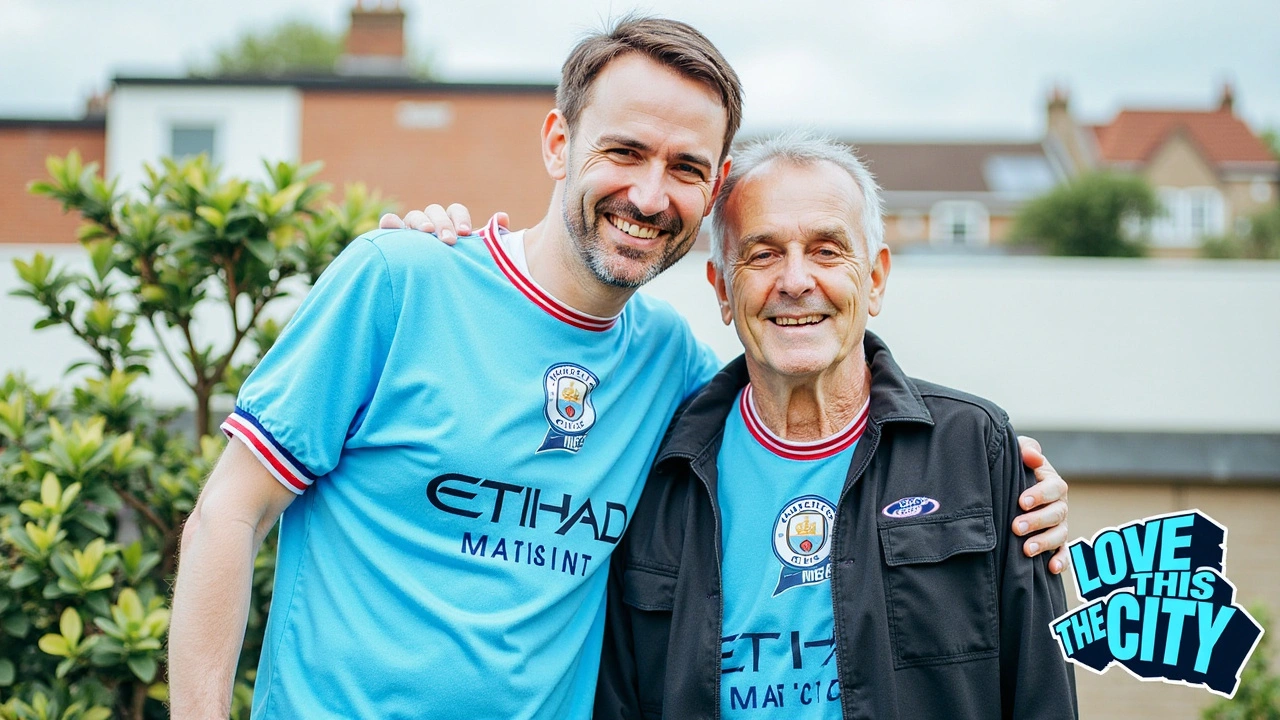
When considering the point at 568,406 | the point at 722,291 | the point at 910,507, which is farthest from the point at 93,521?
the point at 910,507

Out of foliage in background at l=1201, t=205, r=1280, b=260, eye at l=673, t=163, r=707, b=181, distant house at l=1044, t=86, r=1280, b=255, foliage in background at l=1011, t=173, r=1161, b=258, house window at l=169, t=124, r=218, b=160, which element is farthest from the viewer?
distant house at l=1044, t=86, r=1280, b=255

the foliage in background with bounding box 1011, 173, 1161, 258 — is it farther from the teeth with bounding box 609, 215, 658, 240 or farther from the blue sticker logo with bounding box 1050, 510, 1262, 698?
the teeth with bounding box 609, 215, 658, 240

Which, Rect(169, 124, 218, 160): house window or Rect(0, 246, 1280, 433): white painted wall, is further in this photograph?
Rect(169, 124, 218, 160): house window

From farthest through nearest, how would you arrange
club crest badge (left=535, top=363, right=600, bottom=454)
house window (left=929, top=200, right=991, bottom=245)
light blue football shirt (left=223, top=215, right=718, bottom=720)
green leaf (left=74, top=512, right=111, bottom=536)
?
house window (left=929, top=200, right=991, bottom=245) < green leaf (left=74, top=512, right=111, bottom=536) < club crest badge (left=535, top=363, right=600, bottom=454) < light blue football shirt (left=223, top=215, right=718, bottom=720)

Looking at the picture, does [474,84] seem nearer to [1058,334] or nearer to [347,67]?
[347,67]

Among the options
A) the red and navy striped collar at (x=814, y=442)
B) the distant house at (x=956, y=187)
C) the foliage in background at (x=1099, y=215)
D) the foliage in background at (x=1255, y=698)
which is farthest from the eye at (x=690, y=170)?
the distant house at (x=956, y=187)

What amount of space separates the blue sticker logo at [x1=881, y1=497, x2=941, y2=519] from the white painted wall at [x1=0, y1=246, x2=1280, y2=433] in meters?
4.24

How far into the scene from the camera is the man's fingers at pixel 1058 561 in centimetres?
235

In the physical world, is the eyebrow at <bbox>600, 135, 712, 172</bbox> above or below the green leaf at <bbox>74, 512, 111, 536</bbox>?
above

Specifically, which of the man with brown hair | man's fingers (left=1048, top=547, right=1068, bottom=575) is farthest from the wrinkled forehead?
man's fingers (left=1048, top=547, right=1068, bottom=575)

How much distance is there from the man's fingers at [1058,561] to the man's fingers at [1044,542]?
0.04m

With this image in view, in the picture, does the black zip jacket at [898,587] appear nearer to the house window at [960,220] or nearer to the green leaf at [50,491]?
the green leaf at [50,491]

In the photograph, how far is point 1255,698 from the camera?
514cm

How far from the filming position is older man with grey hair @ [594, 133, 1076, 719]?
2.31m
